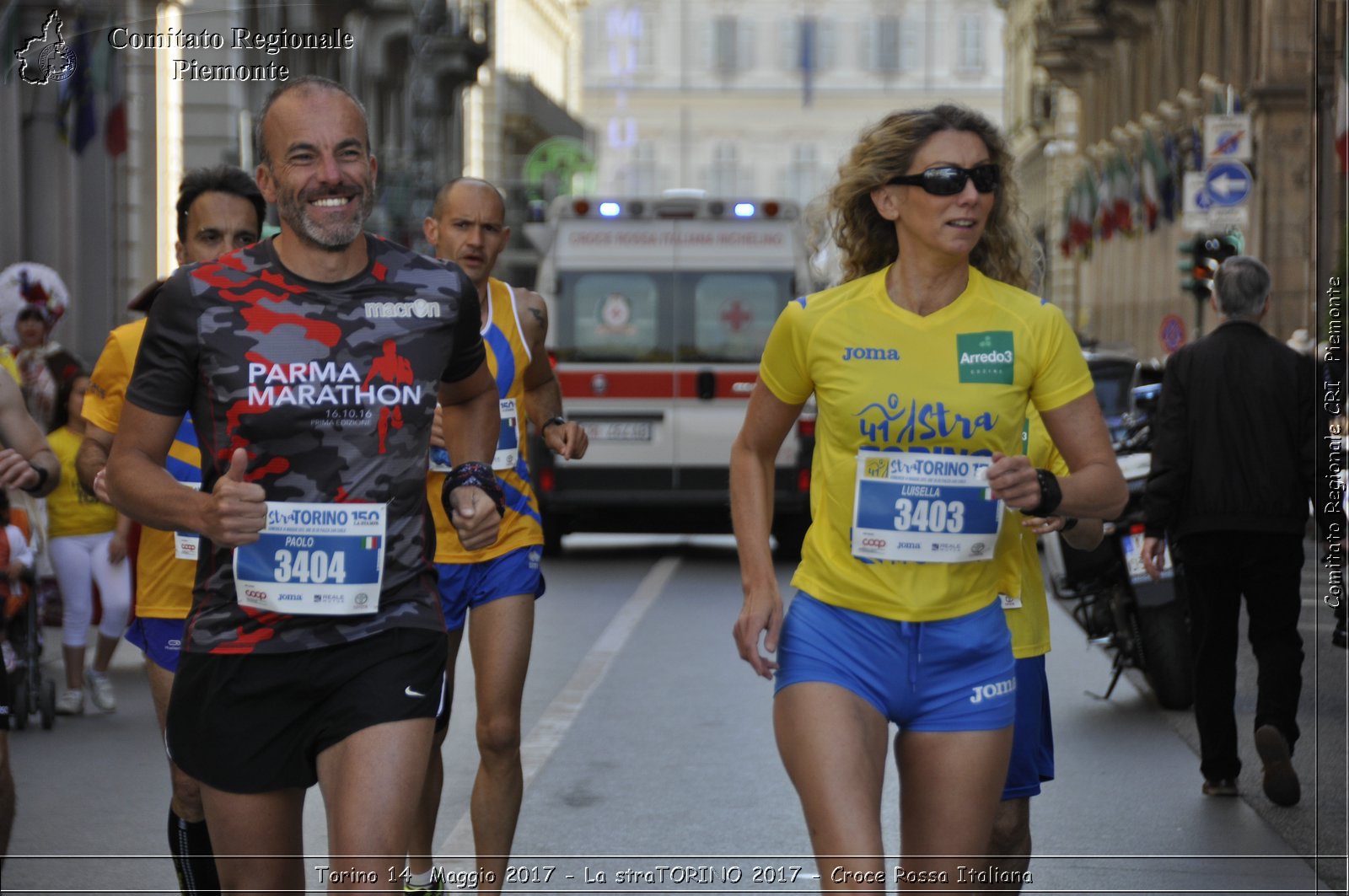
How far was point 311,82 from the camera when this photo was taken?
163 inches

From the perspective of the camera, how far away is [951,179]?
4.32 meters

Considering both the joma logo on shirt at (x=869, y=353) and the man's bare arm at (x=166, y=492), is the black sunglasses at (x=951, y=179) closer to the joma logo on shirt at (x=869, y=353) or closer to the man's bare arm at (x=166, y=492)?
the joma logo on shirt at (x=869, y=353)

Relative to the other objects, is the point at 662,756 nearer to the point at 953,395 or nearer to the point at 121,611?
the point at 121,611

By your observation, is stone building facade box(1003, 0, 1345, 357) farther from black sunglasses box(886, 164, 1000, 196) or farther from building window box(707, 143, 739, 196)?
building window box(707, 143, 739, 196)

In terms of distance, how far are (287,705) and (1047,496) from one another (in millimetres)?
1431

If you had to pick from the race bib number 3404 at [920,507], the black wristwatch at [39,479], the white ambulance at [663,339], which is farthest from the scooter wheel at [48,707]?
the white ambulance at [663,339]

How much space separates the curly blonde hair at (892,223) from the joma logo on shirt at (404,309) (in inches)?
37.2

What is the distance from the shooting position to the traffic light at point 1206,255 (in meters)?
25.0

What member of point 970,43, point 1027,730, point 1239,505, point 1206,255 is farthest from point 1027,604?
point 970,43

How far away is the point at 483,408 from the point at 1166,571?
18.9 ft

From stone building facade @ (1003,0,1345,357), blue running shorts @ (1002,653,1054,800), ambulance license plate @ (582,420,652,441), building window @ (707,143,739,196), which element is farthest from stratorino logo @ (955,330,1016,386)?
building window @ (707,143,739,196)

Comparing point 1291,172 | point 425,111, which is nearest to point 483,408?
point 1291,172

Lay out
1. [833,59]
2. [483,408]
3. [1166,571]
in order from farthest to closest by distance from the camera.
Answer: [833,59] → [1166,571] → [483,408]

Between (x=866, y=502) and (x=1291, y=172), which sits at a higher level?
(x=1291, y=172)
